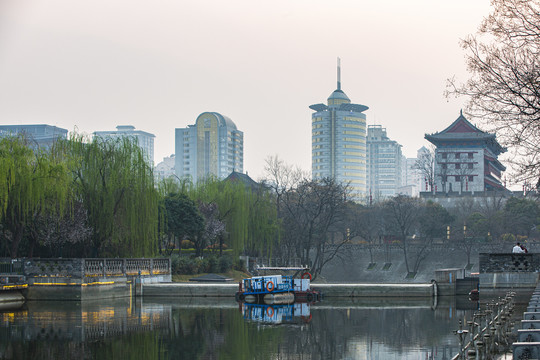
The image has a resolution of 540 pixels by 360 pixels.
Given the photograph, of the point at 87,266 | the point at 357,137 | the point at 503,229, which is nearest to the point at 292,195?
the point at 503,229

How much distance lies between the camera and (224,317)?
84.9 feet

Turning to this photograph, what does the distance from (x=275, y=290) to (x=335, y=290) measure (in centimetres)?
352

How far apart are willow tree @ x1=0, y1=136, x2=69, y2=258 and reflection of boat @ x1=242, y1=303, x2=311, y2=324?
9.68 m

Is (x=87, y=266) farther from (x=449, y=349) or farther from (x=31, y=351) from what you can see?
(x=449, y=349)

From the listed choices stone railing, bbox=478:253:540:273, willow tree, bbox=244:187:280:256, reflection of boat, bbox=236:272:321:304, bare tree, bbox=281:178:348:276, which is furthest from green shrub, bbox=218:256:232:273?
stone railing, bbox=478:253:540:273

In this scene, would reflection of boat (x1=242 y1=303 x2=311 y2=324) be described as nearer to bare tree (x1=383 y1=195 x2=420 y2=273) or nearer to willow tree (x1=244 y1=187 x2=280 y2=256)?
willow tree (x1=244 y1=187 x2=280 y2=256)

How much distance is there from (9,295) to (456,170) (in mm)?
84423

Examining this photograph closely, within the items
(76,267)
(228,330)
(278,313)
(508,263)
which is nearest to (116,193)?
(76,267)

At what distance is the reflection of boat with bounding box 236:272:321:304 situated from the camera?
104 feet

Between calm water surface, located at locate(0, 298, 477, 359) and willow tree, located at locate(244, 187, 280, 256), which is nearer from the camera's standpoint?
calm water surface, located at locate(0, 298, 477, 359)

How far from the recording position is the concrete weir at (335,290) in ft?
111

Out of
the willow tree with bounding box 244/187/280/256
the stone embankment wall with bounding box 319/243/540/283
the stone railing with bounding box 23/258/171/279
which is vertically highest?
the willow tree with bounding box 244/187/280/256

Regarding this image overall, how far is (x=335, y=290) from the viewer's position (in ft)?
112

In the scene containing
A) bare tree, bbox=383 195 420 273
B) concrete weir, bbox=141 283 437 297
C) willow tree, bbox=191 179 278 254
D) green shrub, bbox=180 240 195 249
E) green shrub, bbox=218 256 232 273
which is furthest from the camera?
bare tree, bbox=383 195 420 273
